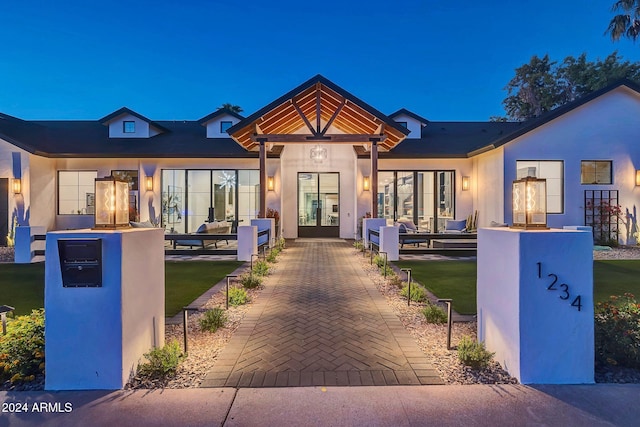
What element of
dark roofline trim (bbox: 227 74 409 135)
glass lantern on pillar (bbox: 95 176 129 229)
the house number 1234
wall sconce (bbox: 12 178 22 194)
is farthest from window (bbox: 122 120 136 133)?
the house number 1234

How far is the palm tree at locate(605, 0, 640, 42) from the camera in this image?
16.0 meters

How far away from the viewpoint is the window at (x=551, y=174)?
Answer: 1202cm

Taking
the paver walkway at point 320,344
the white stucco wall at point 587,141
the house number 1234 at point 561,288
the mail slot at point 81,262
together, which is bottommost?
the paver walkway at point 320,344

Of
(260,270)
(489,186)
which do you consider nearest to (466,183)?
(489,186)

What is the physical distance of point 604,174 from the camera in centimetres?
1209

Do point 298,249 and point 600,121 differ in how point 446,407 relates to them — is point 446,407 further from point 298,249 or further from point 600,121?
point 600,121

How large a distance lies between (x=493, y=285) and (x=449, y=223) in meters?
10.5

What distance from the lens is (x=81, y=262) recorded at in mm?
2547

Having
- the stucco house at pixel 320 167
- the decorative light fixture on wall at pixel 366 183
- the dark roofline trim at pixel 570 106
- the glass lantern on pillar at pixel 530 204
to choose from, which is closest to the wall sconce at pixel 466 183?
the stucco house at pixel 320 167

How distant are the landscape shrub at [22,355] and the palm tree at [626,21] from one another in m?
23.4

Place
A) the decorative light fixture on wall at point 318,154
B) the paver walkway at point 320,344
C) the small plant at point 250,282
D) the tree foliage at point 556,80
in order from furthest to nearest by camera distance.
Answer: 1. the tree foliage at point 556,80
2. the decorative light fixture on wall at point 318,154
3. the small plant at point 250,282
4. the paver walkway at point 320,344

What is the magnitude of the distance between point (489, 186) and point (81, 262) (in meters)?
13.3

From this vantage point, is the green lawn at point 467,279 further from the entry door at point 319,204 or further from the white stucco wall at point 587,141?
the entry door at point 319,204

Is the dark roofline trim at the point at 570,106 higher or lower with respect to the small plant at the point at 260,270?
higher
